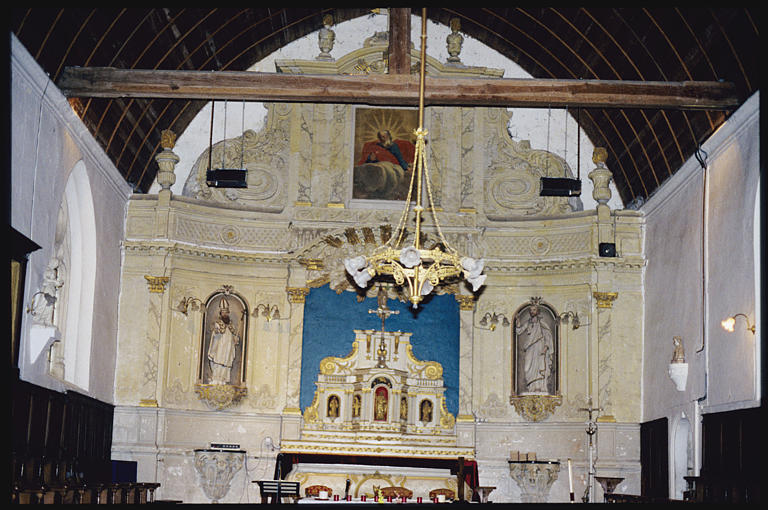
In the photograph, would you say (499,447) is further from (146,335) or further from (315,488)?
(146,335)

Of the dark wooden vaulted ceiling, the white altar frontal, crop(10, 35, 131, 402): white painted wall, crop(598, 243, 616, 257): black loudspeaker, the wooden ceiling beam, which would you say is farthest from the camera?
crop(598, 243, 616, 257): black loudspeaker

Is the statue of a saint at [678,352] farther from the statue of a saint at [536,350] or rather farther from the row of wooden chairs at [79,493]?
the row of wooden chairs at [79,493]

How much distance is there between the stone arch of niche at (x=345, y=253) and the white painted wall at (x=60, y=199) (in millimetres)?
3293

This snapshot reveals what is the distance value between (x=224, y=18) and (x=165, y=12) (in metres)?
1.84

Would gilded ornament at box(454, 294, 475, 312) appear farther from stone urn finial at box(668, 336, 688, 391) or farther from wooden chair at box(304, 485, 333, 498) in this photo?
stone urn finial at box(668, 336, 688, 391)

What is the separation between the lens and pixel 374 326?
19.4m

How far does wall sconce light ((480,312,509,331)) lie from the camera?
1933cm

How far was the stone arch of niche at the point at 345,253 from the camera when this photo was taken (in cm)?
1892

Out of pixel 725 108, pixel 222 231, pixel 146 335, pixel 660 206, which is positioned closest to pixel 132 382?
pixel 146 335

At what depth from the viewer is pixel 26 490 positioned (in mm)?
12359

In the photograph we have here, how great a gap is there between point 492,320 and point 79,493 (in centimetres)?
821

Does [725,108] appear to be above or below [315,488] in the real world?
above

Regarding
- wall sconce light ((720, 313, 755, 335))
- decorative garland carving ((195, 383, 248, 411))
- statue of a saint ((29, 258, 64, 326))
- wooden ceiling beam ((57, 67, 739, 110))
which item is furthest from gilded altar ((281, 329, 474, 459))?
wall sconce light ((720, 313, 755, 335))

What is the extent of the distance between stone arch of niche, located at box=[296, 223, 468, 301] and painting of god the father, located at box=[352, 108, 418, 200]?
0.83 metres
